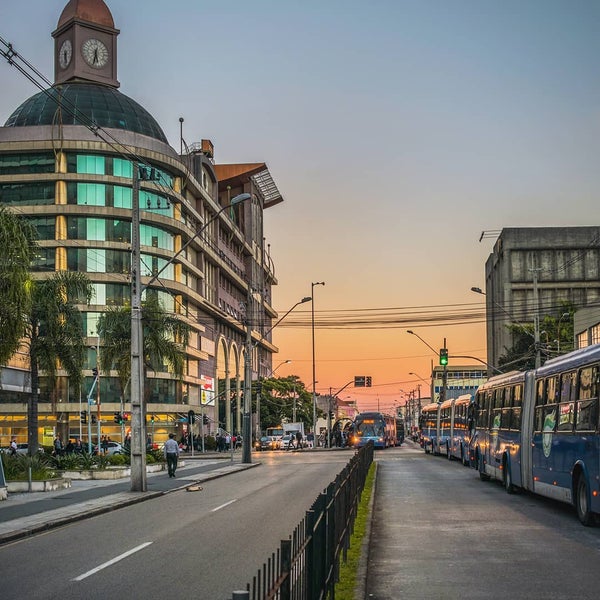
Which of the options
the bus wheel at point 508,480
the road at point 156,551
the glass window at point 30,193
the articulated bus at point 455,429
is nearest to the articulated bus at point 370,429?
the articulated bus at point 455,429

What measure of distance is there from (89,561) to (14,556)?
1.58m

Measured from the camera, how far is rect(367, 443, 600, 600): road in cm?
1102

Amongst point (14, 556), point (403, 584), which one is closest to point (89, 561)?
point (14, 556)

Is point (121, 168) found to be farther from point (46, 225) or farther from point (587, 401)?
point (587, 401)

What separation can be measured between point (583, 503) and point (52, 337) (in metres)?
25.5

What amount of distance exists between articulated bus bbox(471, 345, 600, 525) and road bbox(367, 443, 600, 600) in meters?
0.65

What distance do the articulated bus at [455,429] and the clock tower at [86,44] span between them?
53.9 metres

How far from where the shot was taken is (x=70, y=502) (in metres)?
24.5

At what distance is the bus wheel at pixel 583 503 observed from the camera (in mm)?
17172

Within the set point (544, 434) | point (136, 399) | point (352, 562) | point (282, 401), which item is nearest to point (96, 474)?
point (136, 399)

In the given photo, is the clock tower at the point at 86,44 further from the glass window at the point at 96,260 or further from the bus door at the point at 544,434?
the bus door at the point at 544,434

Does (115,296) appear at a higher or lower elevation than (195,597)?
higher

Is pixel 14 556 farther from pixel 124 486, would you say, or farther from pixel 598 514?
pixel 124 486

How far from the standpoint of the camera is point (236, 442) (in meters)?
98.7
